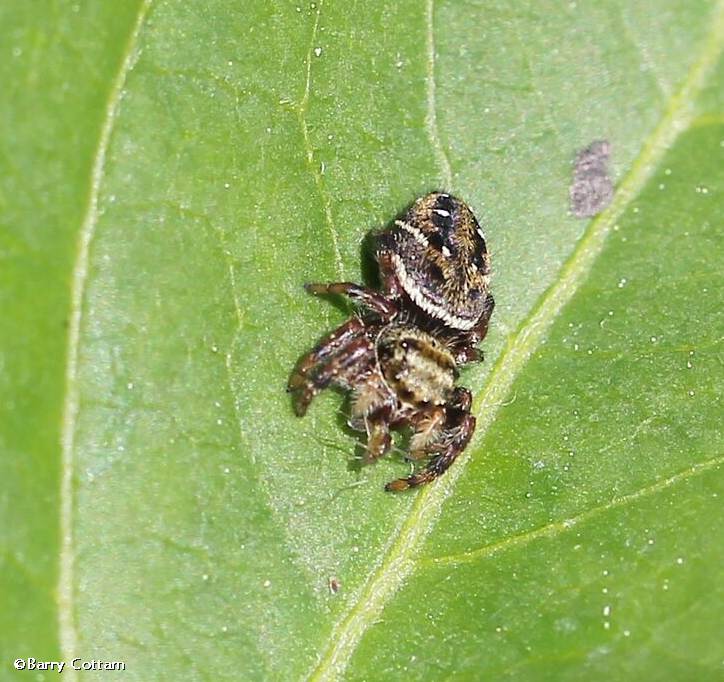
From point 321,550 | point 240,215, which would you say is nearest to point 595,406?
point 321,550

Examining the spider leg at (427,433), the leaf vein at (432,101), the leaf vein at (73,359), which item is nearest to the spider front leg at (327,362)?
the spider leg at (427,433)

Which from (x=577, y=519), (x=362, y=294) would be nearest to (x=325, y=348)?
(x=362, y=294)

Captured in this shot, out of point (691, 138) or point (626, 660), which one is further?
point (691, 138)

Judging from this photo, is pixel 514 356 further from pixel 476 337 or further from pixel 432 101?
pixel 432 101

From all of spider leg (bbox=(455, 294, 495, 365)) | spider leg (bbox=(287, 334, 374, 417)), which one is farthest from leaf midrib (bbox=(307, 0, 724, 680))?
spider leg (bbox=(287, 334, 374, 417))

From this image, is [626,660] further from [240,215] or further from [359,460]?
[240,215]

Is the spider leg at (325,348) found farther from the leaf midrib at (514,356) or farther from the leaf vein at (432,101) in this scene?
the leaf vein at (432,101)

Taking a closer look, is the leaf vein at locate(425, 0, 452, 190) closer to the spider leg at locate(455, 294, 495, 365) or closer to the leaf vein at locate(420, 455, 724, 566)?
the spider leg at locate(455, 294, 495, 365)
